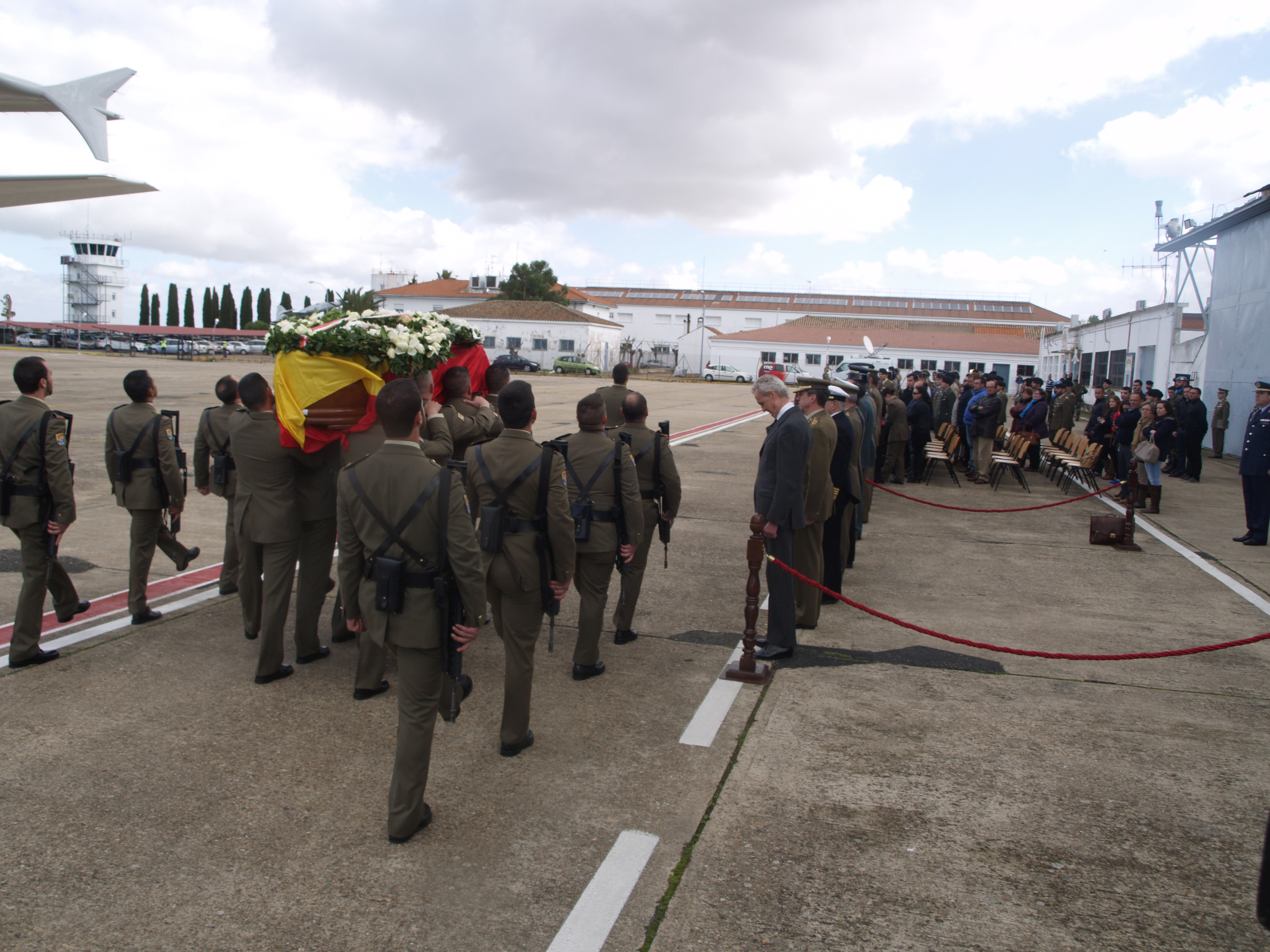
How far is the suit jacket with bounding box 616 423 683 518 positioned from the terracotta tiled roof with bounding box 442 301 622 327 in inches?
2611

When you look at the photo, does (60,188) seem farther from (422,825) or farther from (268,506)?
(422,825)

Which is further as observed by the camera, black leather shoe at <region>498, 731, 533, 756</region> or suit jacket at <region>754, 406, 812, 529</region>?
A: suit jacket at <region>754, 406, 812, 529</region>

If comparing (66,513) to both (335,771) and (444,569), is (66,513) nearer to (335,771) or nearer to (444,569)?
(335,771)

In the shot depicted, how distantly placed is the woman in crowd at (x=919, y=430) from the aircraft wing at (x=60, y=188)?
11957mm

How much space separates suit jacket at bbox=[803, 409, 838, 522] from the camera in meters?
6.21

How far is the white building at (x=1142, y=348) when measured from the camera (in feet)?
79.5

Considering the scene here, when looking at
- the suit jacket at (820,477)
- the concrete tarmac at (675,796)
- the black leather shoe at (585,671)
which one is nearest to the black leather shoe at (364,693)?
the concrete tarmac at (675,796)

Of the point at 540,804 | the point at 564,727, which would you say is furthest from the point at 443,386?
the point at 540,804

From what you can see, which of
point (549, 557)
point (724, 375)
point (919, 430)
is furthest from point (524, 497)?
point (724, 375)

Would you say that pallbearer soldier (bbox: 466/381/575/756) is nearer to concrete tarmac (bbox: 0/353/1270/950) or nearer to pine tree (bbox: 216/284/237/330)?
concrete tarmac (bbox: 0/353/1270/950)

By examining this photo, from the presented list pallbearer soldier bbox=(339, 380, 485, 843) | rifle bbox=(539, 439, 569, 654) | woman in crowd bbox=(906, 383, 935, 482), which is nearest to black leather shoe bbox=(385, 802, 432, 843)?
pallbearer soldier bbox=(339, 380, 485, 843)

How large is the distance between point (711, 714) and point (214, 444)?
4.54 meters

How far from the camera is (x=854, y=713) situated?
4.88m

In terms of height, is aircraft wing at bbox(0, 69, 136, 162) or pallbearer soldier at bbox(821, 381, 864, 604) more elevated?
aircraft wing at bbox(0, 69, 136, 162)
